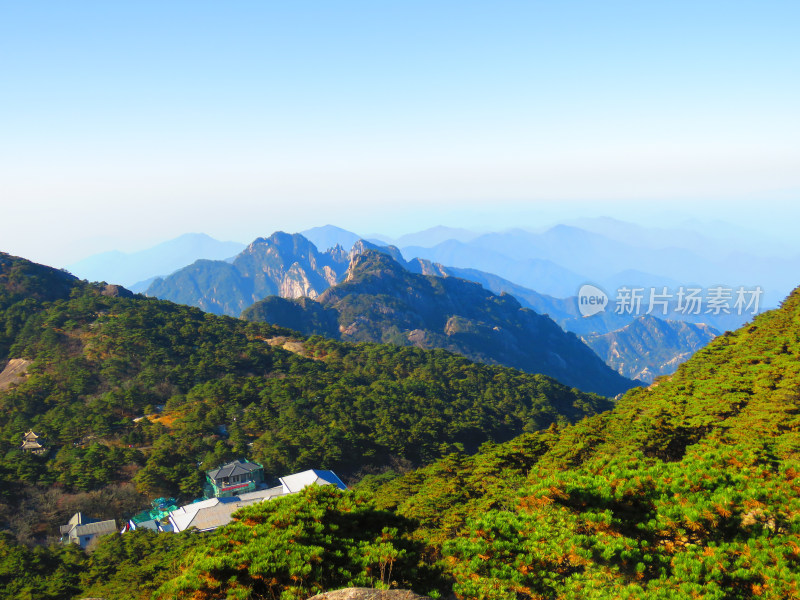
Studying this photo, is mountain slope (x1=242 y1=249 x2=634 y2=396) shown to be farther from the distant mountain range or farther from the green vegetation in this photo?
the green vegetation

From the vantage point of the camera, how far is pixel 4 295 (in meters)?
55.4

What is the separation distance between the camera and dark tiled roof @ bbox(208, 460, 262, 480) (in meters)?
31.4

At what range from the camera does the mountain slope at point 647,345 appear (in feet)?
563

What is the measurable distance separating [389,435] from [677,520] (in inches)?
1185

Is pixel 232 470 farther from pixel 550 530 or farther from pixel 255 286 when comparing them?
pixel 255 286

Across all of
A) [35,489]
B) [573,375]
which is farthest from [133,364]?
[573,375]

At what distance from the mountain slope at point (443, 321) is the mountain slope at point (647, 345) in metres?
65.0

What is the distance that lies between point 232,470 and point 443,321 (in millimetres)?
86396

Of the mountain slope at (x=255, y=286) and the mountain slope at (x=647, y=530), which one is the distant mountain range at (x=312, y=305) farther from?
the mountain slope at (x=647, y=530)

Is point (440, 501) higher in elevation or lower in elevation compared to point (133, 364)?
higher

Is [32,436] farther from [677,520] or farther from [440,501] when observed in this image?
[677,520]

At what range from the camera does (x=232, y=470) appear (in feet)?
104

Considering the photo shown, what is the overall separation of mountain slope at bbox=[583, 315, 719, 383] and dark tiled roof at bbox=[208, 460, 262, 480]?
160211mm

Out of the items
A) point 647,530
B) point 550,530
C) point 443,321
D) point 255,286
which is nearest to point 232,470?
point 550,530
